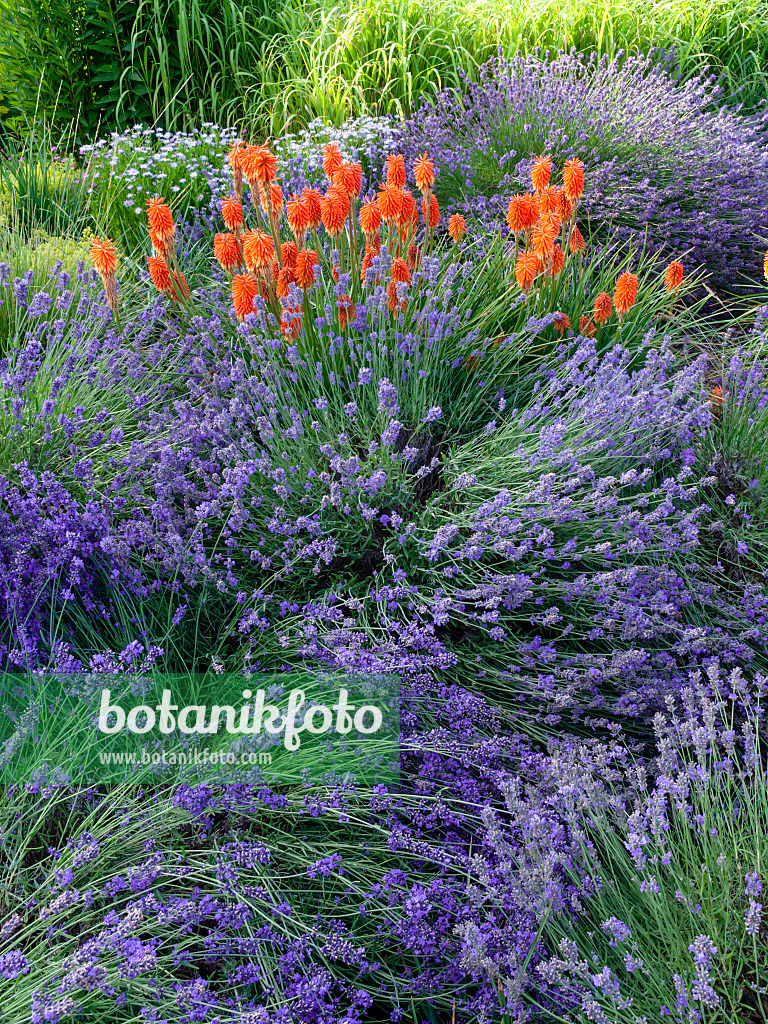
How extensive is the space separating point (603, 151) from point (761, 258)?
43.0 inches

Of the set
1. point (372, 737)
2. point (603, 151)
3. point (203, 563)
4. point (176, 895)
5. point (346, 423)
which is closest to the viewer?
point (176, 895)

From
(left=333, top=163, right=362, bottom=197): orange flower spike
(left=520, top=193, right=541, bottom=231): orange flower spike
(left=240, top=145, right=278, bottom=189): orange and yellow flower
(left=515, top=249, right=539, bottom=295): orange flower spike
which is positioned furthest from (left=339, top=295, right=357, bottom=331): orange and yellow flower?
(left=520, top=193, right=541, bottom=231): orange flower spike

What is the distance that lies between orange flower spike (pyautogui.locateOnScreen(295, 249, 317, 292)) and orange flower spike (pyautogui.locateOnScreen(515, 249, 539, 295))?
720 millimetres

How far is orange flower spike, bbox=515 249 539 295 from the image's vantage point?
3092mm

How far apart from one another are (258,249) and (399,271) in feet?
1.57

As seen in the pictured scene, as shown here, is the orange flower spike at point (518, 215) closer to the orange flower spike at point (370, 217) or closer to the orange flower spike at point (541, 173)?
the orange flower spike at point (541, 173)

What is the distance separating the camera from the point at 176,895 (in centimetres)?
187

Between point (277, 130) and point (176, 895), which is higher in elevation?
point (277, 130)

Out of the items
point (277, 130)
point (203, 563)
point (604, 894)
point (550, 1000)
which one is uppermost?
point (277, 130)

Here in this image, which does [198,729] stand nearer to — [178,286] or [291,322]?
[291,322]

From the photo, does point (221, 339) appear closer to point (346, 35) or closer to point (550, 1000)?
point (550, 1000)

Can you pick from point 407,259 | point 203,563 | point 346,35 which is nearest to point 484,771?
point 203,563

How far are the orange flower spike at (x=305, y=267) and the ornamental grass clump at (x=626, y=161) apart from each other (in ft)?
6.09

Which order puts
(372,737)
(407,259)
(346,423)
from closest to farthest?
1. (372,737)
2. (346,423)
3. (407,259)
